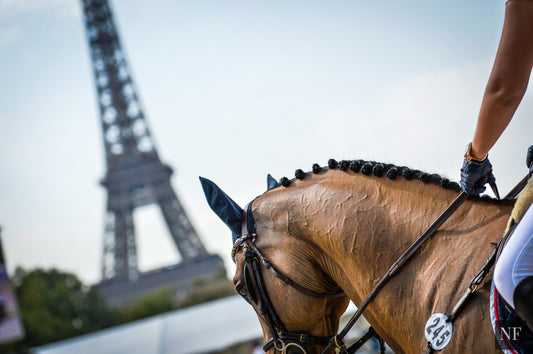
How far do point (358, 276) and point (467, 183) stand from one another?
1.72ft

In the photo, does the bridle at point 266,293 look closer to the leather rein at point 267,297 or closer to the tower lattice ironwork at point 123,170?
the leather rein at point 267,297

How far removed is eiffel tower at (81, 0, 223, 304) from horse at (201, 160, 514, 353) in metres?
34.0

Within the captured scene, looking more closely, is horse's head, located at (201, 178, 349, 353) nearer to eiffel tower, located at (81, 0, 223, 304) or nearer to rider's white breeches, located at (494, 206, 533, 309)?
rider's white breeches, located at (494, 206, 533, 309)

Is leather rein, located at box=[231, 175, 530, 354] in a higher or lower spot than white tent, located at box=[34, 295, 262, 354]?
higher

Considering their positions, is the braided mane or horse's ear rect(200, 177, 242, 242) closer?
the braided mane

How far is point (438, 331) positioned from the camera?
63.1 inches

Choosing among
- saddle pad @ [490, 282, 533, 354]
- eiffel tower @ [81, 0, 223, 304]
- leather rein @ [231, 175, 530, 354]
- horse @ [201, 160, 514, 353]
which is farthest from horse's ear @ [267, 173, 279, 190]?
eiffel tower @ [81, 0, 223, 304]

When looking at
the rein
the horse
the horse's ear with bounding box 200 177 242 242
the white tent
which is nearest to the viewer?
the rein

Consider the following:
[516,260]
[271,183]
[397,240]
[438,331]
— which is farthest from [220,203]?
A: [516,260]

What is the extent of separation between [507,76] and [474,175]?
33 cm

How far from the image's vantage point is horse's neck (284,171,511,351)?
5.42 ft

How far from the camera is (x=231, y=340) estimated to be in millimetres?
11789

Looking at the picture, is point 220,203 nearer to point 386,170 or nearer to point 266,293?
point 266,293

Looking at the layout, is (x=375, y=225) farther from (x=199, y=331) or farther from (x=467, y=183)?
(x=199, y=331)
